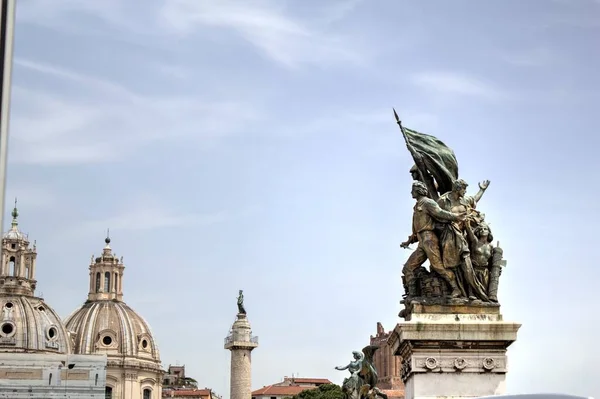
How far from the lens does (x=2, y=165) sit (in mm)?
5914

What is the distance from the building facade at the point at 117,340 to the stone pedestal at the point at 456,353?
435 feet

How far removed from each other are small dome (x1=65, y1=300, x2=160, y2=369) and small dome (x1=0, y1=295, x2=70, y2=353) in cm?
952

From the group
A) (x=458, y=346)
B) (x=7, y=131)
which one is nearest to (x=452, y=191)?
(x=458, y=346)

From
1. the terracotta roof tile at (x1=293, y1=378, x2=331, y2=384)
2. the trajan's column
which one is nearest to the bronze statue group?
the trajan's column

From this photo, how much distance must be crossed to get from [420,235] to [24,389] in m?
98.6

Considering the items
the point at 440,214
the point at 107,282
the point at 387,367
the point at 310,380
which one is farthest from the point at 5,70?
the point at 310,380

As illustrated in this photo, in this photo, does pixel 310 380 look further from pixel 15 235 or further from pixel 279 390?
pixel 15 235

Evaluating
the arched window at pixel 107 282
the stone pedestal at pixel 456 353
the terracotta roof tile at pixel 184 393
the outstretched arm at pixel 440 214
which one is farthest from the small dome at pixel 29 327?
the stone pedestal at pixel 456 353

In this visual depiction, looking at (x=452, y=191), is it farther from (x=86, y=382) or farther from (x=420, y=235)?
(x=86, y=382)

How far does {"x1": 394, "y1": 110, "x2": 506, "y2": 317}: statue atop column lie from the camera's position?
43.7 ft

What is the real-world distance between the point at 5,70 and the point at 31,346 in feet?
414

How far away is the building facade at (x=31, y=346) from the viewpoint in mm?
108000

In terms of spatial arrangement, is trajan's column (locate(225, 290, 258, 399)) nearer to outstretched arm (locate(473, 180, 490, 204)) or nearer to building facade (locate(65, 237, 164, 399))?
building facade (locate(65, 237, 164, 399))

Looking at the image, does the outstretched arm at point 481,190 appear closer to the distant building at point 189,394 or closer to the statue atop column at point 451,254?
the statue atop column at point 451,254
